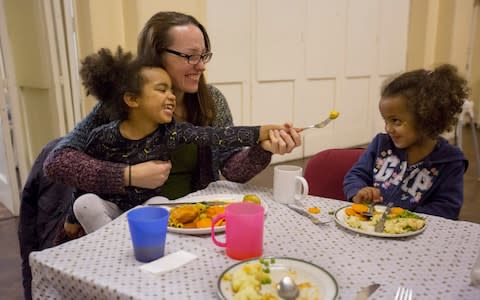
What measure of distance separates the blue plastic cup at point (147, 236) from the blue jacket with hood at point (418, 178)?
76 centimetres

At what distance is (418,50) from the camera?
17.0 feet

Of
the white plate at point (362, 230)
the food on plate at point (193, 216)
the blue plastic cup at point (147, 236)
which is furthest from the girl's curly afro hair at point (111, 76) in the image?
the white plate at point (362, 230)

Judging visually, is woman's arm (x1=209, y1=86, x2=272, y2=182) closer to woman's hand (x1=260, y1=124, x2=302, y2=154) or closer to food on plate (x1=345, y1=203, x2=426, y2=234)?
woman's hand (x1=260, y1=124, x2=302, y2=154)

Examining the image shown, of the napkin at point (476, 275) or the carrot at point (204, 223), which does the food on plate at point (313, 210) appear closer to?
the carrot at point (204, 223)

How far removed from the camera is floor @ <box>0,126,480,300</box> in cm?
189

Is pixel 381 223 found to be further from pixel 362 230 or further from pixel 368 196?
pixel 368 196

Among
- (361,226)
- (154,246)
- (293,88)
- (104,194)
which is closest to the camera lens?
(154,246)

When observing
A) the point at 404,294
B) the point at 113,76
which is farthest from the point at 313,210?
the point at 113,76

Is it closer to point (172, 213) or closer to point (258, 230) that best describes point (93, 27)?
point (172, 213)

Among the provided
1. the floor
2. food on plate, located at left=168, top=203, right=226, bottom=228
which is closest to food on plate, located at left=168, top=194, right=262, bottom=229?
food on plate, located at left=168, top=203, right=226, bottom=228

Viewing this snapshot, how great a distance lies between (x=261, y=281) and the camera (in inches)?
26.1

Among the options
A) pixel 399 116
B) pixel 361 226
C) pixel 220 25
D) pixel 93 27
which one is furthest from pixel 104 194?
pixel 220 25

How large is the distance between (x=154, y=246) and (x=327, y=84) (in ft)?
12.7

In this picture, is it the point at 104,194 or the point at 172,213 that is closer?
the point at 172,213
